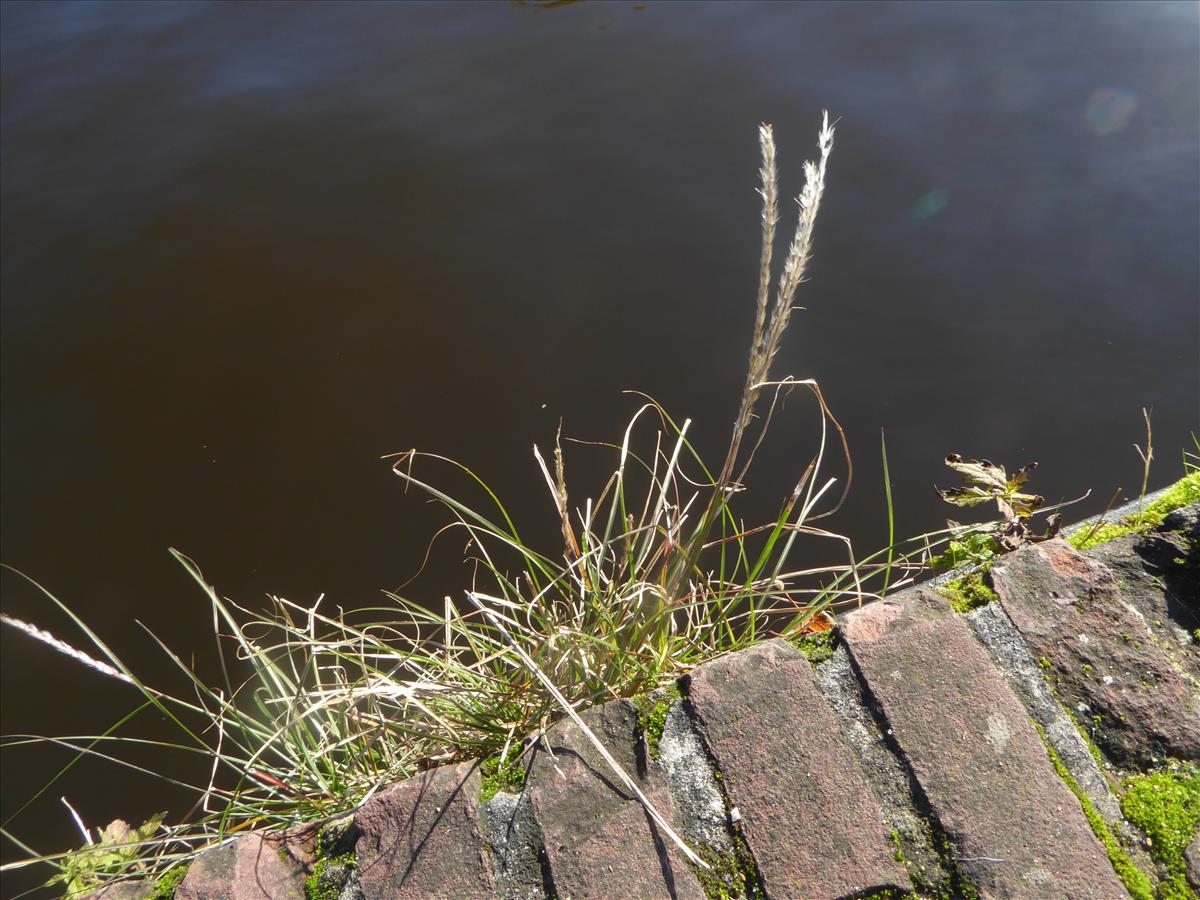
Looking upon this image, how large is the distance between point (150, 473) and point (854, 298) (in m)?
2.80

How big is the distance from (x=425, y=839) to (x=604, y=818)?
293 mm

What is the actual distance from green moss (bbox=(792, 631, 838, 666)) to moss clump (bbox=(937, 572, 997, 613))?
0.23 metres

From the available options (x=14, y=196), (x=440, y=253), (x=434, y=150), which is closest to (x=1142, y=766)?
(x=440, y=253)

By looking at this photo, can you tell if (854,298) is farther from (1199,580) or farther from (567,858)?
(567,858)

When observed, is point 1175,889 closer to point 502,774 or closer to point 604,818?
point 604,818

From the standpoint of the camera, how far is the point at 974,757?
131 centimetres

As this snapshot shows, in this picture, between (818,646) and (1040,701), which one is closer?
(1040,701)

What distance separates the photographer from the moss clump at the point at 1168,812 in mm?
1216

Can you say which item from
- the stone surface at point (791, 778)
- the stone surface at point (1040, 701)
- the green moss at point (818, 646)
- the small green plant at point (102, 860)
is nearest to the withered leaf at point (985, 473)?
the stone surface at point (1040, 701)

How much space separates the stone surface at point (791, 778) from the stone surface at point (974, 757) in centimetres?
10

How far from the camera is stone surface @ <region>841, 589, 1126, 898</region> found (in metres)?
1.21

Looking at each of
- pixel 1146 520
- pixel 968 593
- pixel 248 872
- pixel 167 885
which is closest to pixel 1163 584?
pixel 1146 520

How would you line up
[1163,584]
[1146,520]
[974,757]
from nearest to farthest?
[974,757] < [1163,584] < [1146,520]

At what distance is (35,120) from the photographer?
4.52 meters
